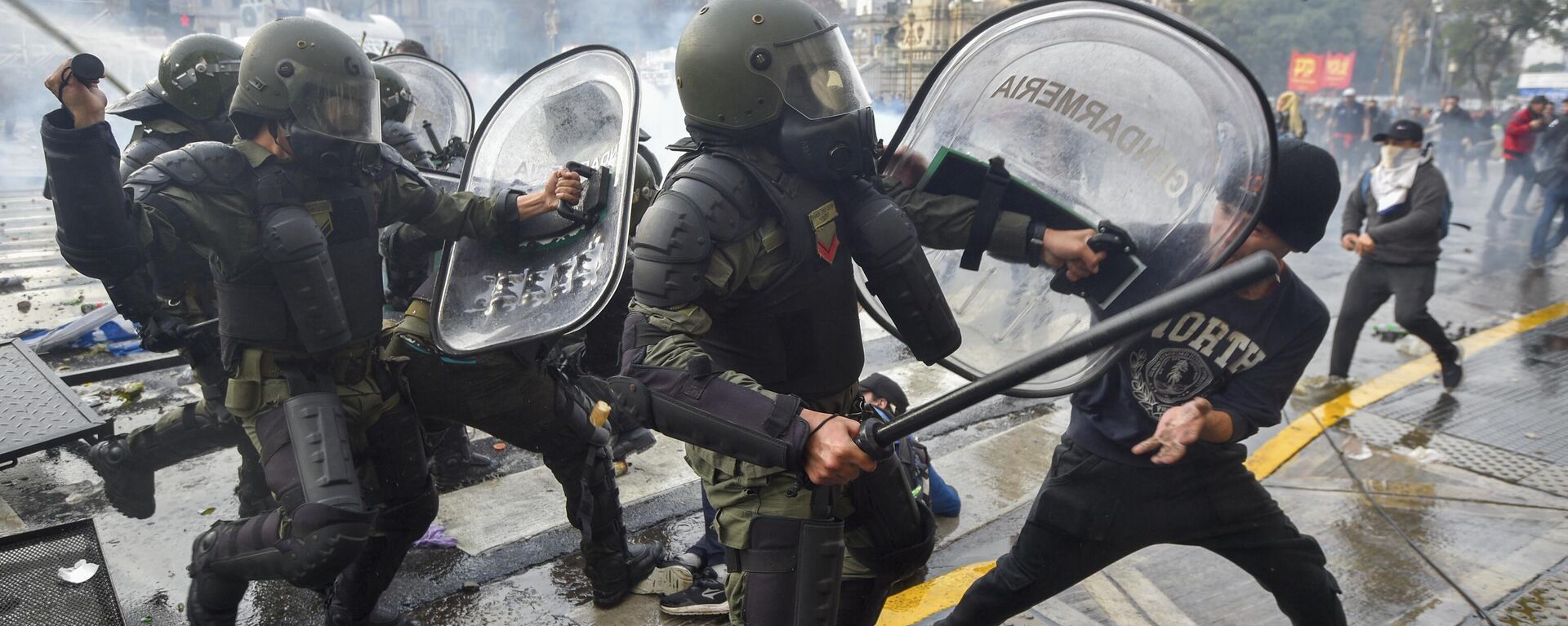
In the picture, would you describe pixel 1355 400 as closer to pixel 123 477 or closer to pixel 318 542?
pixel 318 542

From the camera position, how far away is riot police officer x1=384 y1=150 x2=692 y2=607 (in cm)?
343

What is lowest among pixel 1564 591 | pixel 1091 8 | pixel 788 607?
pixel 1564 591

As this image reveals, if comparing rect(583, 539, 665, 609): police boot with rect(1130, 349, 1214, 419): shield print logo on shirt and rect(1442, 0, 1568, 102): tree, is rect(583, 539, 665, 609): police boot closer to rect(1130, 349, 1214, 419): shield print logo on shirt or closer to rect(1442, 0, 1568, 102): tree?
rect(1130, 349, 1214, 419): shield print logo on shirt

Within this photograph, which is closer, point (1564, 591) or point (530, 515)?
point (1564, 591)

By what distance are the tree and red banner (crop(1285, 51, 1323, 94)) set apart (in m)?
4.50

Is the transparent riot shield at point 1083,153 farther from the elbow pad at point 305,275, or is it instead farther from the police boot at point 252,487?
the police boot at point 252,487

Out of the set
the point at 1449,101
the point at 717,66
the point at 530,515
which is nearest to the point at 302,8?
the point at 530,515

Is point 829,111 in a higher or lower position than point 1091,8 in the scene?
lower

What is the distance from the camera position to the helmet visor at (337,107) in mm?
3045

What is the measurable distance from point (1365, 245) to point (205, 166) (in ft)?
19.9

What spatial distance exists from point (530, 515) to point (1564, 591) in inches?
162

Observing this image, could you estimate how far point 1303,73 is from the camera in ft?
107

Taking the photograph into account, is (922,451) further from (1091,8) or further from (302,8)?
(302,8)

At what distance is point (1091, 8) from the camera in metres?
2.35
